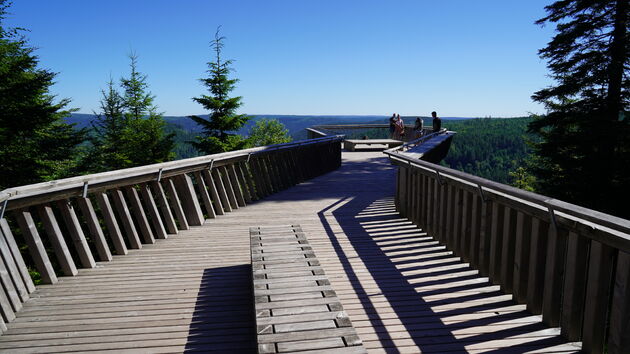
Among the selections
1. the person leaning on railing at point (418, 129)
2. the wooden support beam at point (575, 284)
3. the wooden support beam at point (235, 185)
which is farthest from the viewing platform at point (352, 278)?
the person leaning on railing at point (418, 129)

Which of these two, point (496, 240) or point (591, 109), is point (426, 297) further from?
point (591, 109)

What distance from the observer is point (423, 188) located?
6.22 meters

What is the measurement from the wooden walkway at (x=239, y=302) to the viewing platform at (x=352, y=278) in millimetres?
16

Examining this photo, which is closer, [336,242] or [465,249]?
[465,249]

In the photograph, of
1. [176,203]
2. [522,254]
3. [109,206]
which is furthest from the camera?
[176,203]

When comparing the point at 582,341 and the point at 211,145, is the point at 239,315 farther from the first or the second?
the point at 211,145

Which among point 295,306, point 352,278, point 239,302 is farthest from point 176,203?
point 295,306

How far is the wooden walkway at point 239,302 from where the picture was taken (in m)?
3.13

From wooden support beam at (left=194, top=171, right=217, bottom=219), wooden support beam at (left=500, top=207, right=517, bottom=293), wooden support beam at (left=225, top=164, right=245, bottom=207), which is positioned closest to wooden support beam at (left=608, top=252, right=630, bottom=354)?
wooden support beam at (left=500, top=207, right=517, bottom=293)

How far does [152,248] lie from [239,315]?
2.49 metres

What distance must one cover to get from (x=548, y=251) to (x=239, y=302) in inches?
103

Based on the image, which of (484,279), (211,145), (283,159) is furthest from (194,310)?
→ (211,145)

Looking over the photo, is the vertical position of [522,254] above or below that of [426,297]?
above

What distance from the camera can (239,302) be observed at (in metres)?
3.90
